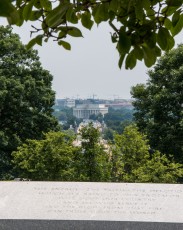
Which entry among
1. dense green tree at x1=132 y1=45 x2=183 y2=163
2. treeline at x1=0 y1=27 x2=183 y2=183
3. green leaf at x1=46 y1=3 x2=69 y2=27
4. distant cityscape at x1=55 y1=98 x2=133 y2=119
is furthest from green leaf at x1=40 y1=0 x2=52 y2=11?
distant cityscape at x1=55 y1=98 x2=133 y2=119

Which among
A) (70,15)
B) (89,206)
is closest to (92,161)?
(89,206)

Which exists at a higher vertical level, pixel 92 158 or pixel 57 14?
pixel 92 158

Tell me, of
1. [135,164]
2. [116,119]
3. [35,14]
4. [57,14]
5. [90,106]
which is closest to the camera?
[57,14]

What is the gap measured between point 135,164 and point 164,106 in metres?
6.22

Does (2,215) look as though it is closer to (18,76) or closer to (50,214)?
(50,214)

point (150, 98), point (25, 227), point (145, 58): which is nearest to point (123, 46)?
point (145, 58)

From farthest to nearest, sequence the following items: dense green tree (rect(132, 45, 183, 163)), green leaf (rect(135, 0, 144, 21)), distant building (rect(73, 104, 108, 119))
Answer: distant building (rect(73, 104, 108, 119))
dense green tree (rect(132, 45, 183, 163))
green leaf (rect(135, 0, 144, 21))

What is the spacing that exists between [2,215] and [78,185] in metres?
1.56

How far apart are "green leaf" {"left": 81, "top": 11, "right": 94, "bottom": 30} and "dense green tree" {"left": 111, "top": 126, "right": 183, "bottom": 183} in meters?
9.77

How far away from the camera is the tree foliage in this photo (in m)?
1.96

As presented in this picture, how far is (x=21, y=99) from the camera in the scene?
18.1 meters

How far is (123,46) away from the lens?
1952 mm

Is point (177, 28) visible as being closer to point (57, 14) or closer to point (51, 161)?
point (57, 14)

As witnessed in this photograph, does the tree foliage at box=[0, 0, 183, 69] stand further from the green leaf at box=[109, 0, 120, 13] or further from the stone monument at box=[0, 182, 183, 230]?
the stone monument at box=[0, 182, 183, 230]
